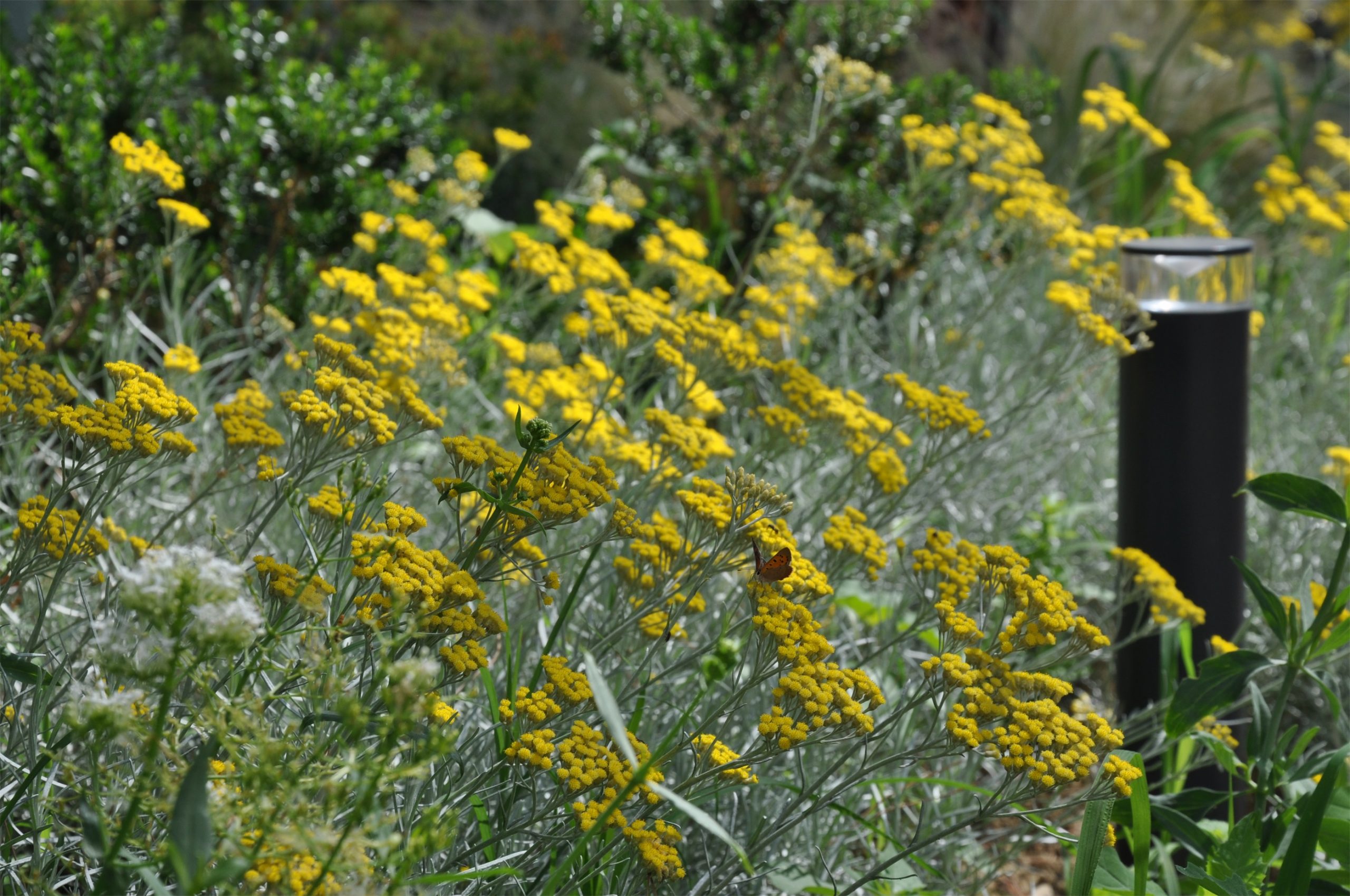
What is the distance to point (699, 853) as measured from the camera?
1875mm

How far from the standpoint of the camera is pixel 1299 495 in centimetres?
171

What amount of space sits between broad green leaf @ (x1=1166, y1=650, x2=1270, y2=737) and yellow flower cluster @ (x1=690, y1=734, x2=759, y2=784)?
2.40 ft

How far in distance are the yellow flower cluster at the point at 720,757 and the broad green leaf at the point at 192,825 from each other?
577 millimetres

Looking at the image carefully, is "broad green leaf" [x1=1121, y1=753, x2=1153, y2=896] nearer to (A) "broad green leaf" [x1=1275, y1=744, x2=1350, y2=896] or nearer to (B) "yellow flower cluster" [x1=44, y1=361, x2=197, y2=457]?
(A) "broad green leaf" [x1=1275, y1=744, x2=1350, y2=896]

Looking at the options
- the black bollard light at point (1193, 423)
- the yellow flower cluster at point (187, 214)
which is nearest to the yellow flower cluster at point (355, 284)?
the yellow flower cluster at point (187, 214)

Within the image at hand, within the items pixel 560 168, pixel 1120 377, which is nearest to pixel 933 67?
pixel 560 168

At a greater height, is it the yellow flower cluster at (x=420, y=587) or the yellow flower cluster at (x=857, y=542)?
the yellow flower cluster at (x=420, y=587)

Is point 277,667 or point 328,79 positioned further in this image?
point 328,79

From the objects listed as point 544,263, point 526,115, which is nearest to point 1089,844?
point 544,263

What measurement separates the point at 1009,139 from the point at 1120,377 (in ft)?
4.38

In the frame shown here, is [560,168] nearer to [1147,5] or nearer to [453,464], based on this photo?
[453,464]

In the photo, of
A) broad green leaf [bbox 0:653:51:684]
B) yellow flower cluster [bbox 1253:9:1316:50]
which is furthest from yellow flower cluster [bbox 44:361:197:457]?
yellow flower cluster [bbox 1253:9:1316:50]

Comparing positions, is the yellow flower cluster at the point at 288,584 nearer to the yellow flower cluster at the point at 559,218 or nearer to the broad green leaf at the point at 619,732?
the broad green leaf at the point at 619,732

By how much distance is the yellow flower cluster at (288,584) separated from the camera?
48.5 inches
